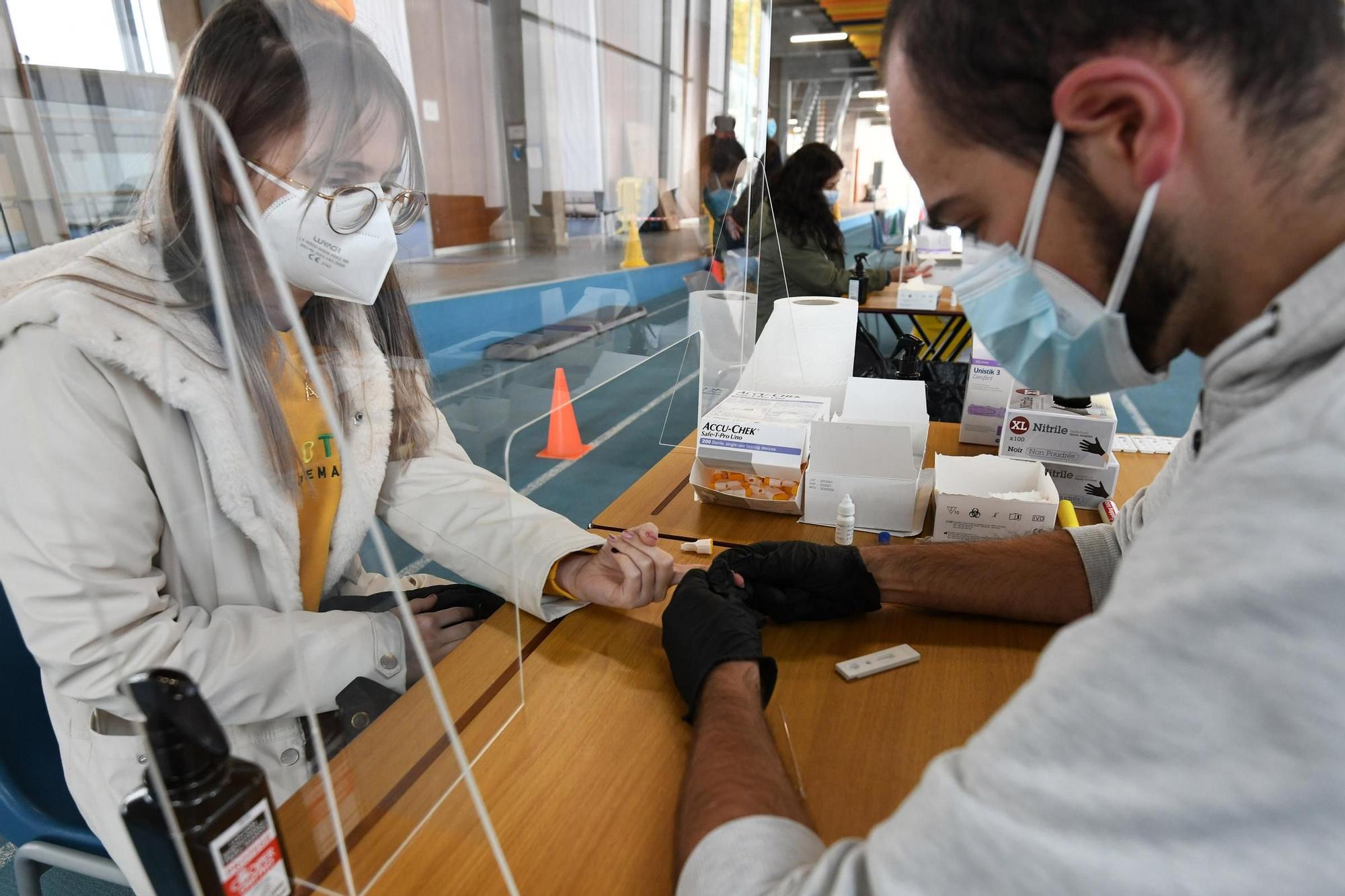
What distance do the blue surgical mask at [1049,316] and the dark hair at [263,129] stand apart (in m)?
0.52

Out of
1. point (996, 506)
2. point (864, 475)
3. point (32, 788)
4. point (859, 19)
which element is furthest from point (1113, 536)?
point (859, 19)

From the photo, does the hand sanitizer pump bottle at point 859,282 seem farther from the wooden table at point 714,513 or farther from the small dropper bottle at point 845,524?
the small dropper bottle at point 845,524

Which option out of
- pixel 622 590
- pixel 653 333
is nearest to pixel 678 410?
pixel 653 333

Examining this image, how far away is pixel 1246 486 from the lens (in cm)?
37

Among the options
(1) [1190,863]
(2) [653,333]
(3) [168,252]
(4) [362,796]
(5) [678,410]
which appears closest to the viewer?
(1) [1190,863]

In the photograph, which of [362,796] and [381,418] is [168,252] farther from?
[362,796]

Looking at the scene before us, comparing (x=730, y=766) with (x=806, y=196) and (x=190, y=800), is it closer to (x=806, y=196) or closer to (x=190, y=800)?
(x=190, y=800)

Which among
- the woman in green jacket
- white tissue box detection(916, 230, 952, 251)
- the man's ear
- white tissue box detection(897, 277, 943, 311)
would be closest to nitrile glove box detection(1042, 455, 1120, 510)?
the man's ear

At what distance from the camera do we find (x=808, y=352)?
68.5 inches

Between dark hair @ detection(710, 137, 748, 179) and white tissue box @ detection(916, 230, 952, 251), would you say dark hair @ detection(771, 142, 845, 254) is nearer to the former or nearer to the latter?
dark hair @ detection(710, 137, 748, 179)

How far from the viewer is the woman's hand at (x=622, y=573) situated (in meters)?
0.97

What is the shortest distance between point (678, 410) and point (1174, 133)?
53.9 inches

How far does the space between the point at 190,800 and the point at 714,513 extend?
38.0 inches

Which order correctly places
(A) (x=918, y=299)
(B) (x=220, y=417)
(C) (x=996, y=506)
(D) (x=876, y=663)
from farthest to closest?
(A) (x=918, y=299) < (C) (x=996, y=506) < (D) (x=876, y=663) < (B) (x=220, y=417)
